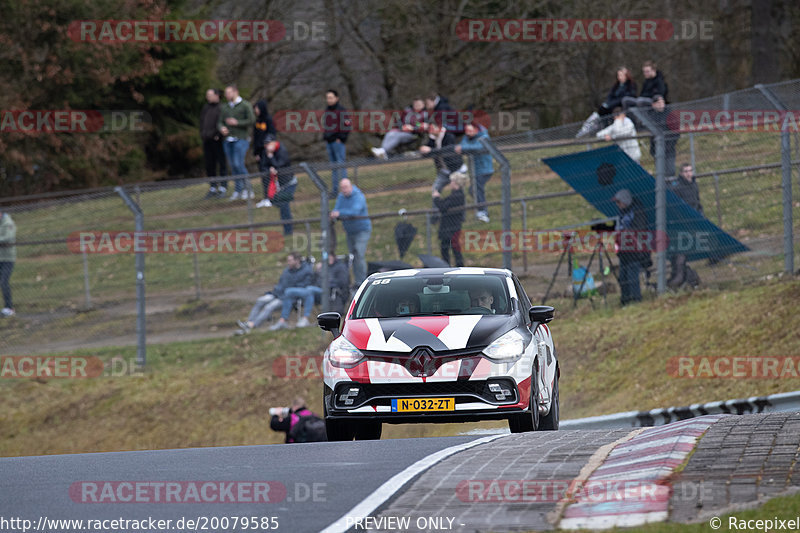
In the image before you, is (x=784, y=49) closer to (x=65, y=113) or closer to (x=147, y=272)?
(x=65, y=113)

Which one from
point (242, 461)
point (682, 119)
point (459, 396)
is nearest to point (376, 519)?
point (242, 461)

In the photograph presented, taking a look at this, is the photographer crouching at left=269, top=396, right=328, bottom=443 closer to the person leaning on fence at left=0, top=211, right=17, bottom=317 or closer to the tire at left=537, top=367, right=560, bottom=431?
the tire at left=537, top=367, right=560, bottom=431

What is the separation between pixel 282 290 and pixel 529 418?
33.5 ft

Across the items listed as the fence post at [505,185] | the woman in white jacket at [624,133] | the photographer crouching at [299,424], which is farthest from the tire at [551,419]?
the woman in white jacket at [624,133]

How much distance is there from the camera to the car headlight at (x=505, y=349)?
11367 millimetres

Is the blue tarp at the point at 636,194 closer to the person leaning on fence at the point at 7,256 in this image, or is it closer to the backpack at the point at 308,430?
the backpack at the point at 308,430

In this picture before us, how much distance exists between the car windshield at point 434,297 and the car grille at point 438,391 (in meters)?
1.00

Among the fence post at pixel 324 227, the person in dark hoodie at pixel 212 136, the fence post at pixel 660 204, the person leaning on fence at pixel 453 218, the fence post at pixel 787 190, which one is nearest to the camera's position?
the fence post at pixel 787 190

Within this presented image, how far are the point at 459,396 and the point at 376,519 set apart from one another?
398 cm

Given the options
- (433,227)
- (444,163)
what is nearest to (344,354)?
(444,163)

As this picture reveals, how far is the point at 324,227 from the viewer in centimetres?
2062

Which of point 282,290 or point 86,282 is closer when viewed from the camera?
point 282,290

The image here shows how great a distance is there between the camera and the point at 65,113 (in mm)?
40531

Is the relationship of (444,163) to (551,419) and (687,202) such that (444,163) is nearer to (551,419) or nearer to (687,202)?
(687,202)
